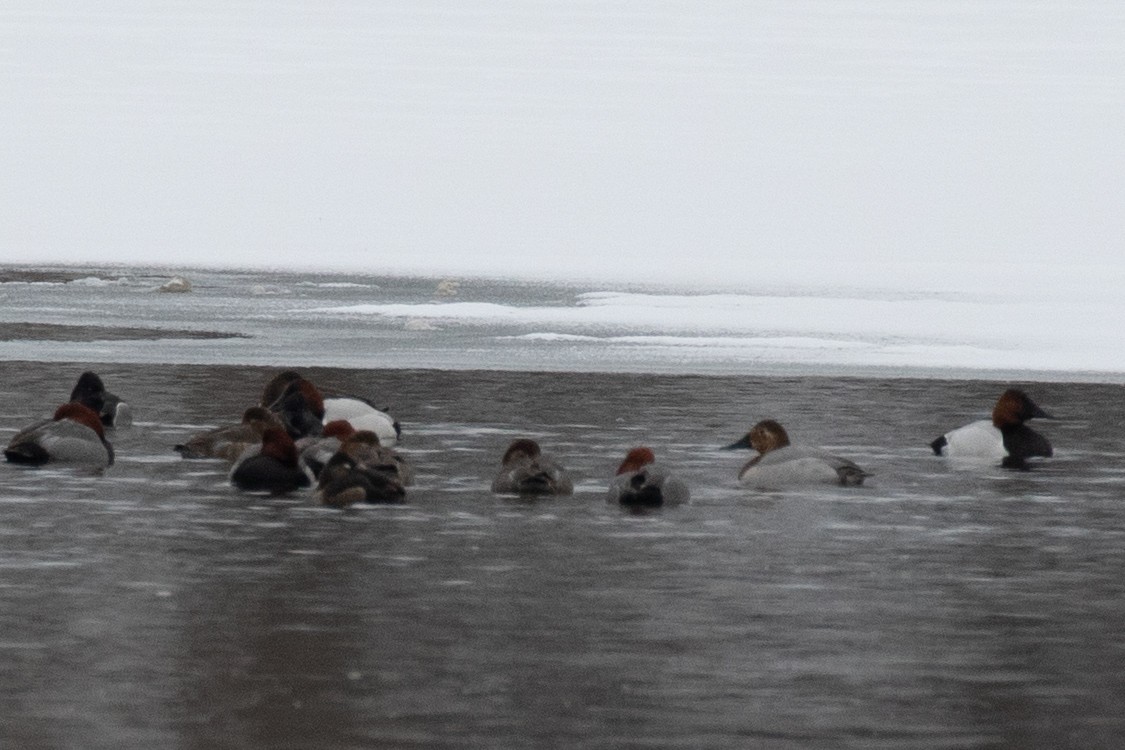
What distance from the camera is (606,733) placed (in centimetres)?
870

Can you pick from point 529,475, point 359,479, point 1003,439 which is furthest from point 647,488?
point 1003,439

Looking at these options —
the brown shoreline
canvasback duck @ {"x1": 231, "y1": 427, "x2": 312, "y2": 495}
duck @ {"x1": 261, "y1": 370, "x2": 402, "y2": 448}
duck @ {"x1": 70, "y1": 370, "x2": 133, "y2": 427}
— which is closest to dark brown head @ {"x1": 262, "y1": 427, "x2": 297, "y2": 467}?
canvasback duck @ {"x1": 231, "y1": 427, "x2": 312, "y2": 495}

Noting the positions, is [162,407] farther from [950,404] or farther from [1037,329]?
[1037,329]

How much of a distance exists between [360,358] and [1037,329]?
20.1 m

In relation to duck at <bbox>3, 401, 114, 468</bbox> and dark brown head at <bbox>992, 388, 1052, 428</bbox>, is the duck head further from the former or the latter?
duck at <bbox>3, 401, 114, 468</bbox>

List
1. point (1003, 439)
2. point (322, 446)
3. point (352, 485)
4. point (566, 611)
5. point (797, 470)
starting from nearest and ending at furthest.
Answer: point (566, 611)
point (352, 485)
point (322, 446)
point (797, 470)
point (1003, 439)

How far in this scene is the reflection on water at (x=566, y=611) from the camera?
8977 mm

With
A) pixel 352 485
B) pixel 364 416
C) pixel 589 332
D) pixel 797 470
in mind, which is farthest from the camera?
pixel 589 332

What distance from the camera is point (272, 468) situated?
17703 millimetres

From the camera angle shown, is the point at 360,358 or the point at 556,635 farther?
the point at 360,358

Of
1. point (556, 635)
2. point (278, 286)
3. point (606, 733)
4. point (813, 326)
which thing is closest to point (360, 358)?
point (813, 326)

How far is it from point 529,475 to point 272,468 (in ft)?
6.98

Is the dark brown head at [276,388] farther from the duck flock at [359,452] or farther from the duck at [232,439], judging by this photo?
the duck at [232,439]

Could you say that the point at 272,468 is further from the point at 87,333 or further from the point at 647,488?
the point at 87,333
